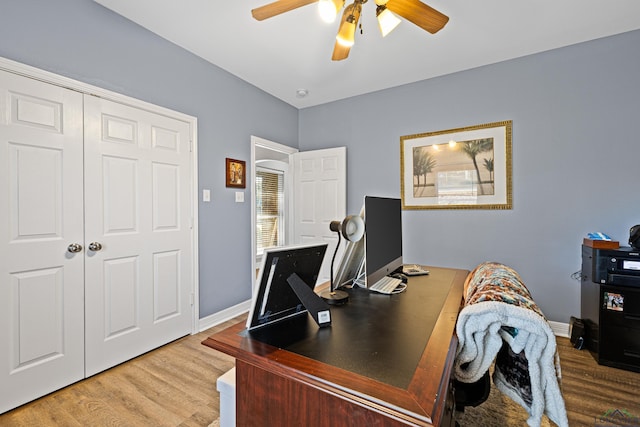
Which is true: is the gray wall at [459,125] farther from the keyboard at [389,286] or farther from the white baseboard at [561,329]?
the keyboard at [389,286]

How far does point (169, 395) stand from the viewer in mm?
1828

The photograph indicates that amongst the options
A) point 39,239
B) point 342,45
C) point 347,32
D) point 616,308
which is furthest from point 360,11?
point 616,308

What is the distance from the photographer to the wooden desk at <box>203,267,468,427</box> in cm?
65

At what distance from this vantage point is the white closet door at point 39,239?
66.3 inches

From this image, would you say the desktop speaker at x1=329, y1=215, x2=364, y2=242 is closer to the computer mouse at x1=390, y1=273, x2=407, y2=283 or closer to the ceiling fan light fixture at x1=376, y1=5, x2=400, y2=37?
the computer mouse at x1=390, y1=273, x2=407, y2=283

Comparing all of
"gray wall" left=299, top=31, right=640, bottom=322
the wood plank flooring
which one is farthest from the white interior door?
the wood plank flooring

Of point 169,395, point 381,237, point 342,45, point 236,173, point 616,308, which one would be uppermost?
point 342,45

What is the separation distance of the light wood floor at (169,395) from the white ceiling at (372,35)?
2611 millimetres

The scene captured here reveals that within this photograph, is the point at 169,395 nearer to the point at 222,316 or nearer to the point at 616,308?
the point at 222,316

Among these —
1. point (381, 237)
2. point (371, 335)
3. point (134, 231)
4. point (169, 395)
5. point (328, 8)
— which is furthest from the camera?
point (134, 231)

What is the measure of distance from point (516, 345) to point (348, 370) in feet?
1.62

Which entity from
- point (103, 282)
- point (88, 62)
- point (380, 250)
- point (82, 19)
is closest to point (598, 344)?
point (380, 250)

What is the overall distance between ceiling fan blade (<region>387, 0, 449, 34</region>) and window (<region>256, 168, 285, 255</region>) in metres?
4.21

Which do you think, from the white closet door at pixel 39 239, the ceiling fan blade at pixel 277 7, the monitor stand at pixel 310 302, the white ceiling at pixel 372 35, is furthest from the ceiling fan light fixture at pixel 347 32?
the white closet door at pixel 39 239
